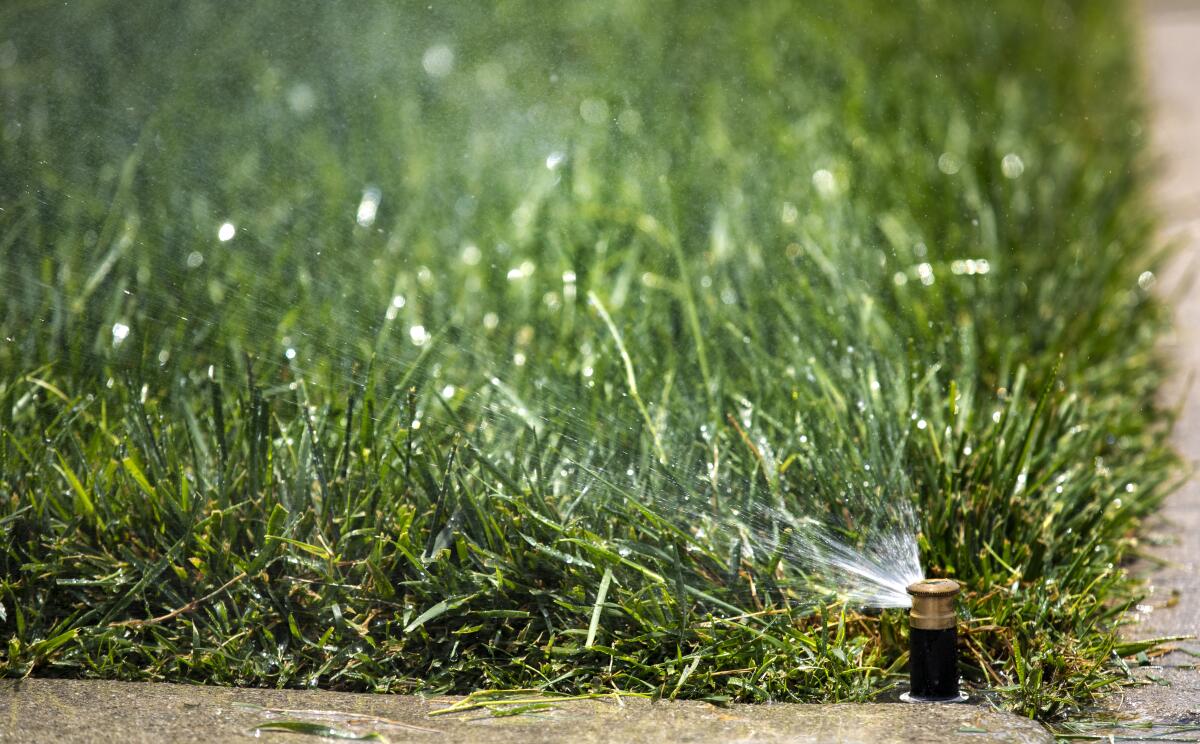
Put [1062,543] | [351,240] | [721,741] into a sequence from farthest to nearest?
1. [351,240]
2. [1062,543]
3. [721,741]

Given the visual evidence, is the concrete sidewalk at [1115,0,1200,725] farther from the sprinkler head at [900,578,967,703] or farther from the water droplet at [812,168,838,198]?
the water droplet at [812,168,838,198]

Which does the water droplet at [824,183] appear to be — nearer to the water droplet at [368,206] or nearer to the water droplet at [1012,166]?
the water droplet at [1012,166]

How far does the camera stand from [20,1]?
604 centimetres

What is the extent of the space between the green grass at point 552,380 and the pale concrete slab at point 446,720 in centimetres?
7

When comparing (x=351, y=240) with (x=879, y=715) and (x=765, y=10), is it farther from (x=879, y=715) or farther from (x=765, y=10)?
(x=765, y=10)

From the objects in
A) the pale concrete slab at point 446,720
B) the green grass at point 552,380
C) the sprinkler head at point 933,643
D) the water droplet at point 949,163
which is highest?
the water droplet at point 949,163

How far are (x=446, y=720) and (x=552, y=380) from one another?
3.02 feet

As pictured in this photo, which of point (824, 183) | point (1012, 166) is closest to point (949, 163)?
point (1012, 166)

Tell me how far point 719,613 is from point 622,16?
176 inches

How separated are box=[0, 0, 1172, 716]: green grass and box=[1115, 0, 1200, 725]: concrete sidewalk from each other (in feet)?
0.25

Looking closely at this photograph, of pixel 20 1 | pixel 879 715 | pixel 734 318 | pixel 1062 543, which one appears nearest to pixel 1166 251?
pixel 734 318

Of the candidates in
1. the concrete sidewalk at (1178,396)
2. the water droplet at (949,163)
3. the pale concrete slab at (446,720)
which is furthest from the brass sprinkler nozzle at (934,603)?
the water droplet at (949,163)

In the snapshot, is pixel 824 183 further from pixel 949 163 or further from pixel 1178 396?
pixel 1178 396

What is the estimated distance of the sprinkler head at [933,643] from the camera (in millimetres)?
1964
